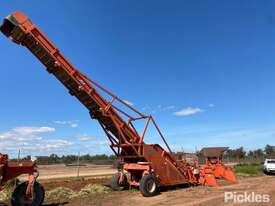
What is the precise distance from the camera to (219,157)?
72.8ft

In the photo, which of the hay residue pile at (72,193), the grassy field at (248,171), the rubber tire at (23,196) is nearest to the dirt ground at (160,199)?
the hay residue pile at (72,193)

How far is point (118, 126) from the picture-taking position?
627 inches

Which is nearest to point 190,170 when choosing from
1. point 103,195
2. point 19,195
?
point 103,195

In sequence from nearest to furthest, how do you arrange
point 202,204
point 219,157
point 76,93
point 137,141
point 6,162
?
point 6,162, point 202,204, point 76,93, point 137,141, point 219,157

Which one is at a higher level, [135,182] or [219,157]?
[219,157]

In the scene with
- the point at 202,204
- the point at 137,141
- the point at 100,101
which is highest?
the point at 100,101

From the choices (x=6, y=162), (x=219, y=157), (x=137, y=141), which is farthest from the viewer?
(x=219, y=157)

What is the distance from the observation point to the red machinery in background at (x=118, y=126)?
533 inches

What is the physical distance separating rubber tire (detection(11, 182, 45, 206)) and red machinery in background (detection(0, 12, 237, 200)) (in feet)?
15.9

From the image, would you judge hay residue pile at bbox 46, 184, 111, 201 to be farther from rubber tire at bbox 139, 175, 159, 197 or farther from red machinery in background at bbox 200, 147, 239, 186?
red machinery in background at bbox 200, 147, 239, 186

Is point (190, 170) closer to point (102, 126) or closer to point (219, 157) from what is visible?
point (219, 157)

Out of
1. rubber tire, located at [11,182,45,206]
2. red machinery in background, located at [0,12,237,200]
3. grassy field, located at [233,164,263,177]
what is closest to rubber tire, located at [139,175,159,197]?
red machinery in background, located at [0,12,237,200]

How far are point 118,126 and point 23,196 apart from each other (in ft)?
18.5

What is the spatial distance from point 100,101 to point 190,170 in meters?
6.48
